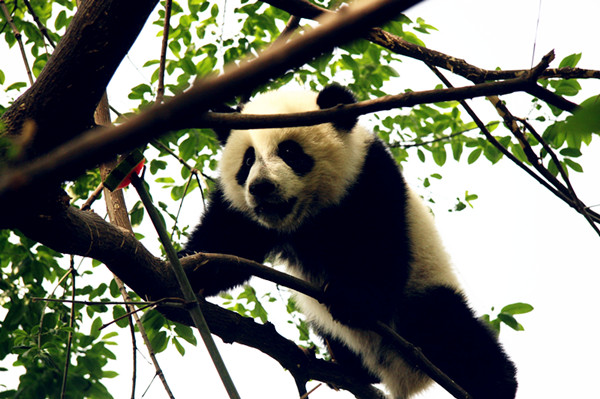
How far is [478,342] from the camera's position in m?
4.14

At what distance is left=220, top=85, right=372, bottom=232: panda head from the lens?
412cm

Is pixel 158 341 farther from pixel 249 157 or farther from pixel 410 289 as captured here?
pixel 410 289

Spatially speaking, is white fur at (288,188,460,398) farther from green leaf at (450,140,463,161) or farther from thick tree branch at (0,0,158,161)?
thick tree branch at (0,0,158,161)

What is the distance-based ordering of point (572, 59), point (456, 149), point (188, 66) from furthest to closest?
1. point (456, 149)
2. point (188, 66)
3. point (572, 59)

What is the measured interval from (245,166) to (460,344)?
212 centimetres

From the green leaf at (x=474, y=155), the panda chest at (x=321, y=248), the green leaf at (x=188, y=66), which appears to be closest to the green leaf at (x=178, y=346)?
the panda chest at (x=321, y=248)

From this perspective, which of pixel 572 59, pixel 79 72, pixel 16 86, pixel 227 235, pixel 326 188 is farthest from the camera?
pixel 16 86

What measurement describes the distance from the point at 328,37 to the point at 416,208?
435 cm

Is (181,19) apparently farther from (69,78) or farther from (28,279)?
(69,78)

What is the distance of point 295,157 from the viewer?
14.3 feet

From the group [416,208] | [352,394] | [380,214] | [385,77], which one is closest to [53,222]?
[380,214]

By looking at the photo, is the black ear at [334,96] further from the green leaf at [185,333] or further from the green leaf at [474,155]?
the green leaf at [185,333]

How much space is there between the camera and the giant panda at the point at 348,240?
160 inches

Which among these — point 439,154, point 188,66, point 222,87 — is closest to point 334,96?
point 188,66
